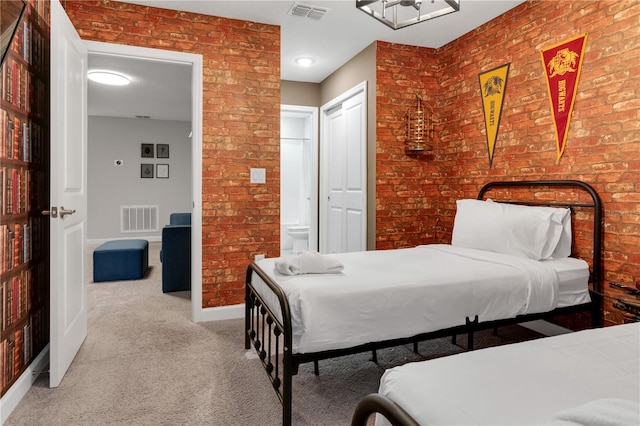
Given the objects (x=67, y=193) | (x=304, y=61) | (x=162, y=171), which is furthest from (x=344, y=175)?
(x=162, y=171)

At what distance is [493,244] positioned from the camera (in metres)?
2.92

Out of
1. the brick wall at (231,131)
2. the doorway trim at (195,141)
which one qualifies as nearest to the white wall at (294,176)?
the brick wall at (231,131)

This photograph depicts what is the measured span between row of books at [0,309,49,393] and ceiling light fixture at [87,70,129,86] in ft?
11.8

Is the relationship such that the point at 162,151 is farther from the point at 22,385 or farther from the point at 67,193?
the point at 22,385

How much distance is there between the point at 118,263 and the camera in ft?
16.0

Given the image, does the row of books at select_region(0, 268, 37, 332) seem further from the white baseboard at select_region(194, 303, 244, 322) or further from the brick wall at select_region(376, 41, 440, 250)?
the brick wall at select_region(376, 41, 440, 250)

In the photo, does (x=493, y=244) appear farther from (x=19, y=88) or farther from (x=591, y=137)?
(x=19, y=88)

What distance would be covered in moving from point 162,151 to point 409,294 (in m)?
7.58

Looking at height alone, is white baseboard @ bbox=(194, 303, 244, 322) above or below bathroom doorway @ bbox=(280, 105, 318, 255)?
below

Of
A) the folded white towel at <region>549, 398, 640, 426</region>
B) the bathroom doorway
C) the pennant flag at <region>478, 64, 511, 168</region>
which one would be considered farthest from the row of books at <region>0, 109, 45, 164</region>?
the bathroom doorway

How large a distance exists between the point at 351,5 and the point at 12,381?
3523mm

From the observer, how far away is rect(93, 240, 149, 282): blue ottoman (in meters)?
4.82

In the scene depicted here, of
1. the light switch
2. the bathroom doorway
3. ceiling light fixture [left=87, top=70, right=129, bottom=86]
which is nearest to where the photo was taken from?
the light switch

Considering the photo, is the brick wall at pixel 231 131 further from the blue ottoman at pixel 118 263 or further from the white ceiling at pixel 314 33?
the blue ottoman at pixel 118 263
